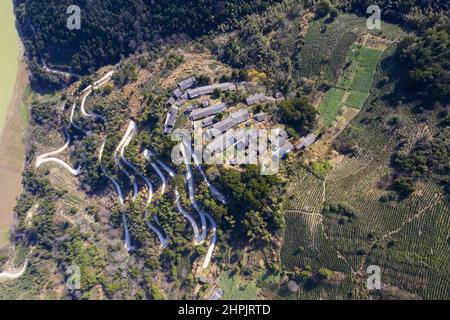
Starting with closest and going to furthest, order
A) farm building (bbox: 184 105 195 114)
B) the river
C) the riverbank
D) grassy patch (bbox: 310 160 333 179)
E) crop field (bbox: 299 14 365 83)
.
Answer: grassy patch (bbox: 310 160 333 179)
farm building (bbox: 184 105 195 114)
crop field (bbox: 299 14 365 83)
the riverbank
the river

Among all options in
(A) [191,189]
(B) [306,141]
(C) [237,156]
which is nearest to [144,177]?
(A) [191,189]

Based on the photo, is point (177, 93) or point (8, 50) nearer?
point (177, 93)

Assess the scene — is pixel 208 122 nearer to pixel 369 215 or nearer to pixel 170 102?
pixel 170 102

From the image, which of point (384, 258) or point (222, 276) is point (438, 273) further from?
point (222, 276)

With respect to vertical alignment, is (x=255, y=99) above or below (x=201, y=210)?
above

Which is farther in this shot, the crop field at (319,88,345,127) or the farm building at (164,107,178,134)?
the crop field at (319,88,345,127)

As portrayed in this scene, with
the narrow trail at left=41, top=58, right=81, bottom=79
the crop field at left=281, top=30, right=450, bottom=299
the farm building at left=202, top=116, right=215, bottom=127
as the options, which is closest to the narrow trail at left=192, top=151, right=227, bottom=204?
the farm building at left=202, top=116, right=215, bottom=127

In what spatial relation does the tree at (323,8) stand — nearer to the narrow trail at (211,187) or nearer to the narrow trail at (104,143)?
the narrow trail at (211,187)

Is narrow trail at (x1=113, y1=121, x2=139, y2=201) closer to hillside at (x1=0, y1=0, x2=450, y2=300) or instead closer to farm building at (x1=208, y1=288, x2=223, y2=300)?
hillside at (x1=0, y1=0, x2=450, y2=300)
